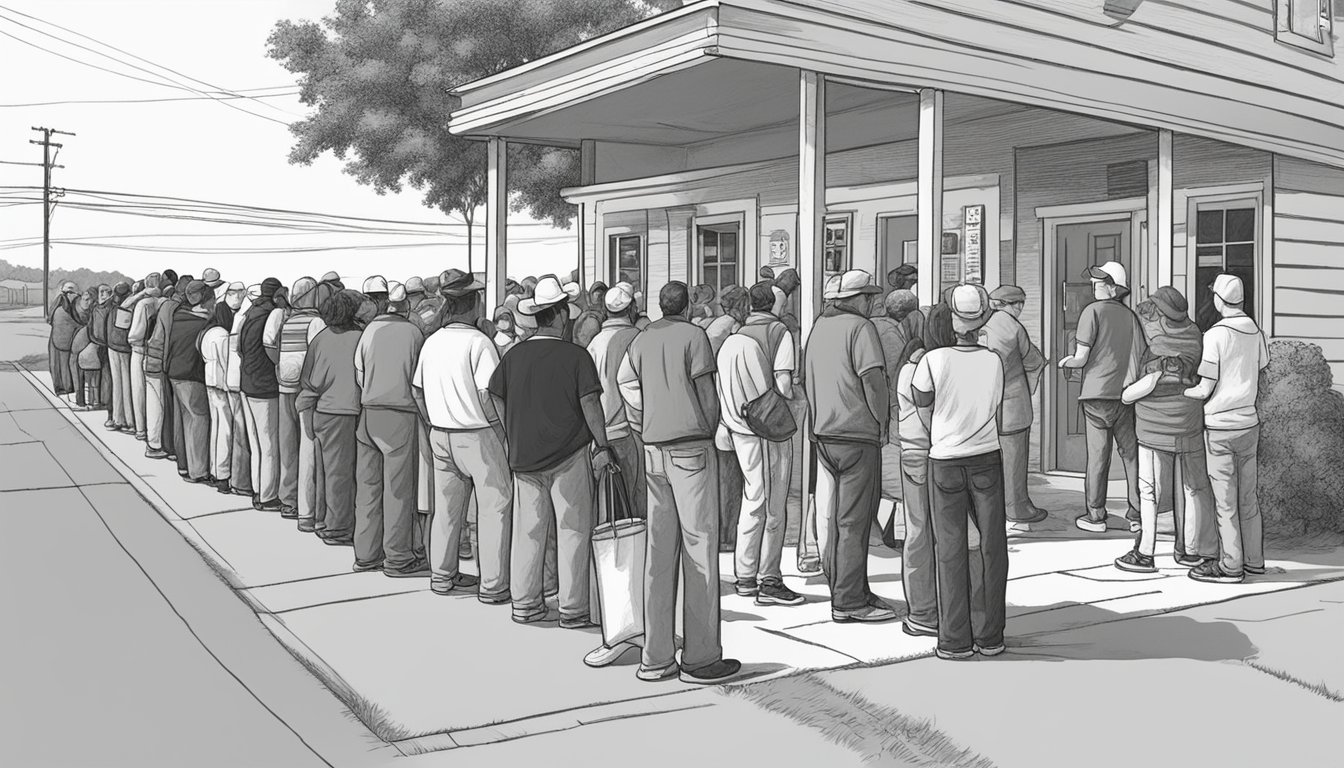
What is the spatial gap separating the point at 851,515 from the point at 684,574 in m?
1.35

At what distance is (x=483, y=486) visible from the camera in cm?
705

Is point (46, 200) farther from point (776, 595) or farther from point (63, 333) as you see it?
point (776, 595)

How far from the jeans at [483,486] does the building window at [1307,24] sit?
9969 mm

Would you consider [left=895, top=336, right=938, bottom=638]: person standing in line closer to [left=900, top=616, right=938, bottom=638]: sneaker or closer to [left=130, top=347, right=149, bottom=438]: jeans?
[left=900, top=616, right=938, bottom=638]: sneaker

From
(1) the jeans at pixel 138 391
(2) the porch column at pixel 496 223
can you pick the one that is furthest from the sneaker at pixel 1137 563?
A: (1) the jeans at pixel 138 391

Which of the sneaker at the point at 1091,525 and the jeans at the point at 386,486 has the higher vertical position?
the jeans at the point at 386,486

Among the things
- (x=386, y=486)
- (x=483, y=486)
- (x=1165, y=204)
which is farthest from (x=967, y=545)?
(x=1165, y=204)

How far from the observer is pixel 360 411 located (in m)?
8.44

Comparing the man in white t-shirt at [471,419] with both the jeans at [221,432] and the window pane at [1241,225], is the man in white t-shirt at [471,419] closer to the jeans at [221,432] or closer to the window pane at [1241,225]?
the jeans at [221,432]

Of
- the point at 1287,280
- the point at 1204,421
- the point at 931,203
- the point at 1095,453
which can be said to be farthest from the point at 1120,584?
the point at 1287,280

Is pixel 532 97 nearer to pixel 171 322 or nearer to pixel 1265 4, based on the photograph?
pixel 171 322

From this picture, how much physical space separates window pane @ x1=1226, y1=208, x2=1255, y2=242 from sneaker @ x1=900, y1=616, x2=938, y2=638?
21.6ft

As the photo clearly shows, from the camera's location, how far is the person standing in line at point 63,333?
65.3 feet

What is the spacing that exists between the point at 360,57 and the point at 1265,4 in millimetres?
25848
